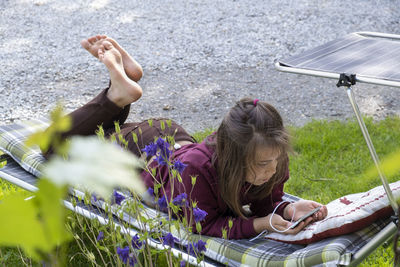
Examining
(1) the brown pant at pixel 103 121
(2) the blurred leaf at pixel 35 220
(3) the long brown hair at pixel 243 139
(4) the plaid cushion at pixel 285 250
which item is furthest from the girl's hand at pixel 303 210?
(2) the blurred leaf at pixel 35 220

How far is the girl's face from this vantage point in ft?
6.89

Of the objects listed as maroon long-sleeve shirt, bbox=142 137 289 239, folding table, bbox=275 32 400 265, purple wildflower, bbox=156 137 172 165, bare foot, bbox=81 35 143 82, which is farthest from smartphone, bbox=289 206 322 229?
bare foot, bbox=81 35 143 82

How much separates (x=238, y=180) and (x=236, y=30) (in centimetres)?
452

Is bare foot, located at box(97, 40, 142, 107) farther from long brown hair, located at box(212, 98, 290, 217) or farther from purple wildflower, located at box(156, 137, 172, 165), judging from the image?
purple wildflower, located at box(156, 137, 172, 165)

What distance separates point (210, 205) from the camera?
229 centimetres

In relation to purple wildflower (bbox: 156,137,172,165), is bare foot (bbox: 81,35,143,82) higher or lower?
lower

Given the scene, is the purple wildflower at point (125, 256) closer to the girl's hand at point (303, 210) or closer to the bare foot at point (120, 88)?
the girl's hand at point (303, 210)

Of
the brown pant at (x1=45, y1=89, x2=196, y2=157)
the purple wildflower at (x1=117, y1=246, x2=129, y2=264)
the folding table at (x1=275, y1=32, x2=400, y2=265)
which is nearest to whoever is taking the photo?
the purple wildflower at (x1=117, y1=246, x2=129, y2=264)

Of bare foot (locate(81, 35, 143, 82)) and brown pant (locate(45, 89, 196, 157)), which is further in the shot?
bare foot (locate(81, 35, 143, 82))

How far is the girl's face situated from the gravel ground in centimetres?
225

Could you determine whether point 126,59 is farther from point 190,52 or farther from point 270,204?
point 190,52

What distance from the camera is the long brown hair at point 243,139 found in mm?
2098

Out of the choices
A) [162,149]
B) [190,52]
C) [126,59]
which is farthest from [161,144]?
[190,52]

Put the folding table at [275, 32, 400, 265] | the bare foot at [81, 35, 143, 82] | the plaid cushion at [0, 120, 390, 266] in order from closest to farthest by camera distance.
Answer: the plaid cushion at [0, 120, 390, 266]
the folding table at [275, 32, 400, 265]
the bare foot at [81, 35, 143, 82]
